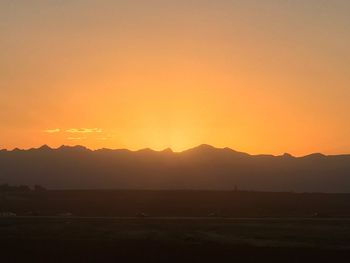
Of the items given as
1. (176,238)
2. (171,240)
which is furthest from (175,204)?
(171,240)

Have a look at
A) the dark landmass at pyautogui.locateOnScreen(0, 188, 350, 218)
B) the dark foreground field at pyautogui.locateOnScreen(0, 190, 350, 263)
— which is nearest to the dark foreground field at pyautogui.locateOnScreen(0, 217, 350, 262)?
the dark foreground field at pyautogui.locateOnScreen(0, 190, 350, 263)

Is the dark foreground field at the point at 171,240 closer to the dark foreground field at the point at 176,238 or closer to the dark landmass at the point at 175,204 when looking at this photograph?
the dark foreground field at the point at 176,238

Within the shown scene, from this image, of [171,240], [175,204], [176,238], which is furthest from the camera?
[175,204]

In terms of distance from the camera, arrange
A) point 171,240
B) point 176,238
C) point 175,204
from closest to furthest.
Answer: point 171,240 → point 176,238 → point 175,204

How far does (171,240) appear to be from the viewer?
41.4 meters

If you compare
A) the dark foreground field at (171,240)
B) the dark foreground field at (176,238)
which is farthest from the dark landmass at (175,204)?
the dark foreground field at (171,240)

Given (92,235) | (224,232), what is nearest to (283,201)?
(224,232)

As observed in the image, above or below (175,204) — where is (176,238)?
below

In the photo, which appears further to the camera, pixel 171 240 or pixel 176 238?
pixel 176 238

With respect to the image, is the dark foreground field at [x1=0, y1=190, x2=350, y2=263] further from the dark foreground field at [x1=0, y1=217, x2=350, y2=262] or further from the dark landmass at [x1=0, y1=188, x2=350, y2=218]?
the dark landmass at [x1=0, y1=188, x2=350, y2=218]

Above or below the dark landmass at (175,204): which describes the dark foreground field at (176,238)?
below

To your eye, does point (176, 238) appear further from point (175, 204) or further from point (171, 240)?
point (175, 204)

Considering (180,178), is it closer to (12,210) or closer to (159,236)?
(12,210)

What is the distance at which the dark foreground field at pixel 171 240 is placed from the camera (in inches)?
1368
